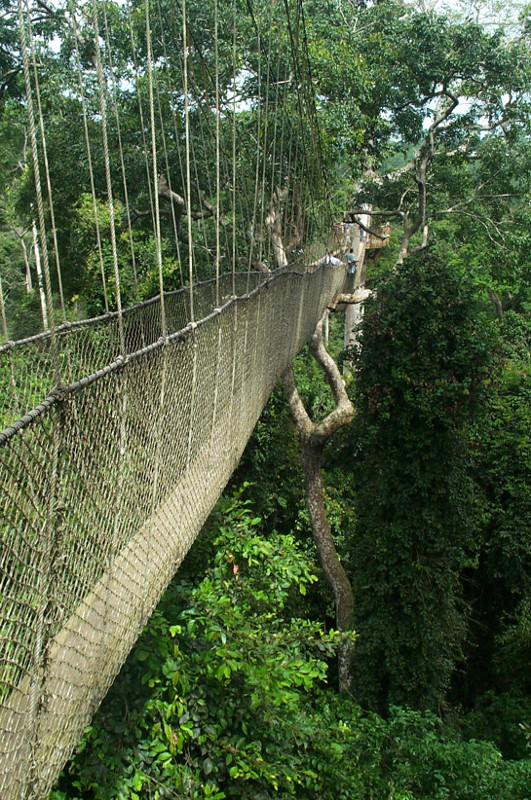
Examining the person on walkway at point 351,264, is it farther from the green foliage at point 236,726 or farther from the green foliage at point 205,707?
the green foliage at point 205,707

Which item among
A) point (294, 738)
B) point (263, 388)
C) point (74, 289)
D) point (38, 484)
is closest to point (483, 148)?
point (74, 289)

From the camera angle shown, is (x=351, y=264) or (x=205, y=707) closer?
(x=205, y=707)

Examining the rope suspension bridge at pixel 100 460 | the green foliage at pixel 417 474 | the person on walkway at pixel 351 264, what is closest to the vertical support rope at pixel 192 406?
the rope suspension bridge at pixel 100 460

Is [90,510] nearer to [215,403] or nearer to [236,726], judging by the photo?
[215,403]

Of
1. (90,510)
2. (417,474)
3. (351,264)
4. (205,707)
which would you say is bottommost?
(417,474)

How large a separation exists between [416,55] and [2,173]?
777 centimetres

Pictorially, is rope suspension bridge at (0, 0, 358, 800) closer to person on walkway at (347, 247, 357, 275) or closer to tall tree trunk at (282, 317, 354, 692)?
tall tree trunk at (282, 317, 354, 692)

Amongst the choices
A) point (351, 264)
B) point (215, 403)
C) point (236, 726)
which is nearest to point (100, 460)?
point (215, 403)

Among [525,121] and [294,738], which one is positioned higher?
[525,121]

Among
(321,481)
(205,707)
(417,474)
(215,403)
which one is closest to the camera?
(215,403)

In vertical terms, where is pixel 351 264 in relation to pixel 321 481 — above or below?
above

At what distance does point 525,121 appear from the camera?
25.5ft

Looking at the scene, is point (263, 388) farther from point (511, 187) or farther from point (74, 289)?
point (511, 187)

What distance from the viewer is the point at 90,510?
137 centimetres
